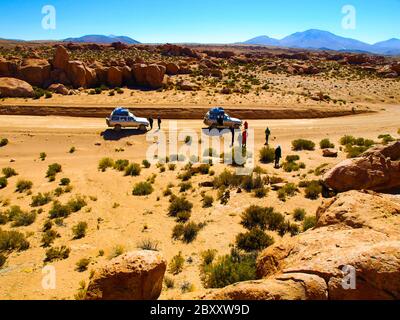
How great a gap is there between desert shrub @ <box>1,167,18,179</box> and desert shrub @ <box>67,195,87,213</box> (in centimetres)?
645

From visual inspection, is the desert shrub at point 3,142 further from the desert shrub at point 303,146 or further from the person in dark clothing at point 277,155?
the desert shrub at point 303,146

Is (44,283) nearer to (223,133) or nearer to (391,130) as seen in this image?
(223,133)

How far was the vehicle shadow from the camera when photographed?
28.9m

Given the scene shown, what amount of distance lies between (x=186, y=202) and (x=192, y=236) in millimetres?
2967

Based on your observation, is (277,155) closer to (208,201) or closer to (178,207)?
(208,201)

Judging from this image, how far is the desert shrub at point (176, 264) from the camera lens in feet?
34.9

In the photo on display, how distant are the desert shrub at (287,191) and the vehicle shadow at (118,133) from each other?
15.9 metres

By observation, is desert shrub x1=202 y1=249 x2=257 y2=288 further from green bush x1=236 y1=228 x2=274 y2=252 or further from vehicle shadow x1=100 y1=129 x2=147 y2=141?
vehicle shadow x1=100 y1=129 x2=147 y2=141

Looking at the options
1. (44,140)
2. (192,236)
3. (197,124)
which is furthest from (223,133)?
(192,236)

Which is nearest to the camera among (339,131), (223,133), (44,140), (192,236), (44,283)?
(44,283)

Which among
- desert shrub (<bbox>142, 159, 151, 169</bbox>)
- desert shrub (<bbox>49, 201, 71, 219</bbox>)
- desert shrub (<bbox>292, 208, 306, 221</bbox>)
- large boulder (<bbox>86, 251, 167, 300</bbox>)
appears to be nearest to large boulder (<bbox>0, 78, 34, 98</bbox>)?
desert shrub (<bbox>142, 159, 151, 169</bbox>)

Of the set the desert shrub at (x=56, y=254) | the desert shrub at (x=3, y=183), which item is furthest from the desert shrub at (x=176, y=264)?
the desert shrub at (x=3, y=183)

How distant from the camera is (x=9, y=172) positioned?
20656mm
